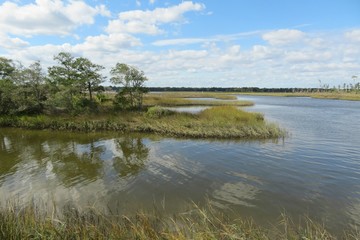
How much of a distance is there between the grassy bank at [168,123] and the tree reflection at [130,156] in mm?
2969

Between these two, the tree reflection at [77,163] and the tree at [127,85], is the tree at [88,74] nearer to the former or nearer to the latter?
the tree at [127,85]

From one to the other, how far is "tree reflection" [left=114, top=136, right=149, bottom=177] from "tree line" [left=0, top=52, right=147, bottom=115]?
31.2 ft

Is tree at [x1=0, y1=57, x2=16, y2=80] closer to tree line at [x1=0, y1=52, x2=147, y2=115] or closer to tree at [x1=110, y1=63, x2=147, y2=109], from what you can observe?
tree line at [x1=0, y1=52, x2=147, y2=115]

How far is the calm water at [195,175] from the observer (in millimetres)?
8531

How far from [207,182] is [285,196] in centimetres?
290

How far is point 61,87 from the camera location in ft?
89.6

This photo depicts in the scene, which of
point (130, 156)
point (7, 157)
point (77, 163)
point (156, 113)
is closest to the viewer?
point (77, 163)

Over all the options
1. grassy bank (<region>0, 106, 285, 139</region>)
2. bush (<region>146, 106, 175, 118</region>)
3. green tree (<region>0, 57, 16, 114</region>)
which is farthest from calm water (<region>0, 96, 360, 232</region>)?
green tree (<region>0, 57, 16, 114</region>)

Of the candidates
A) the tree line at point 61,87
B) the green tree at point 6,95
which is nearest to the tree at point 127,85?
the tree line at point 61,87

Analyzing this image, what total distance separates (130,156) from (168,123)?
7.84 meters

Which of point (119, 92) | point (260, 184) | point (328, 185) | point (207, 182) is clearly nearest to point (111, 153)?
point (207, 182)

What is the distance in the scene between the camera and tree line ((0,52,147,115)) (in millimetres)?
26750

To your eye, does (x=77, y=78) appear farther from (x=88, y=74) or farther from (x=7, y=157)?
(x=7, y=157)

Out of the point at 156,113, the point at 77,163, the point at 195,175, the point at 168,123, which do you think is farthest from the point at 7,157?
the point at 156,113
